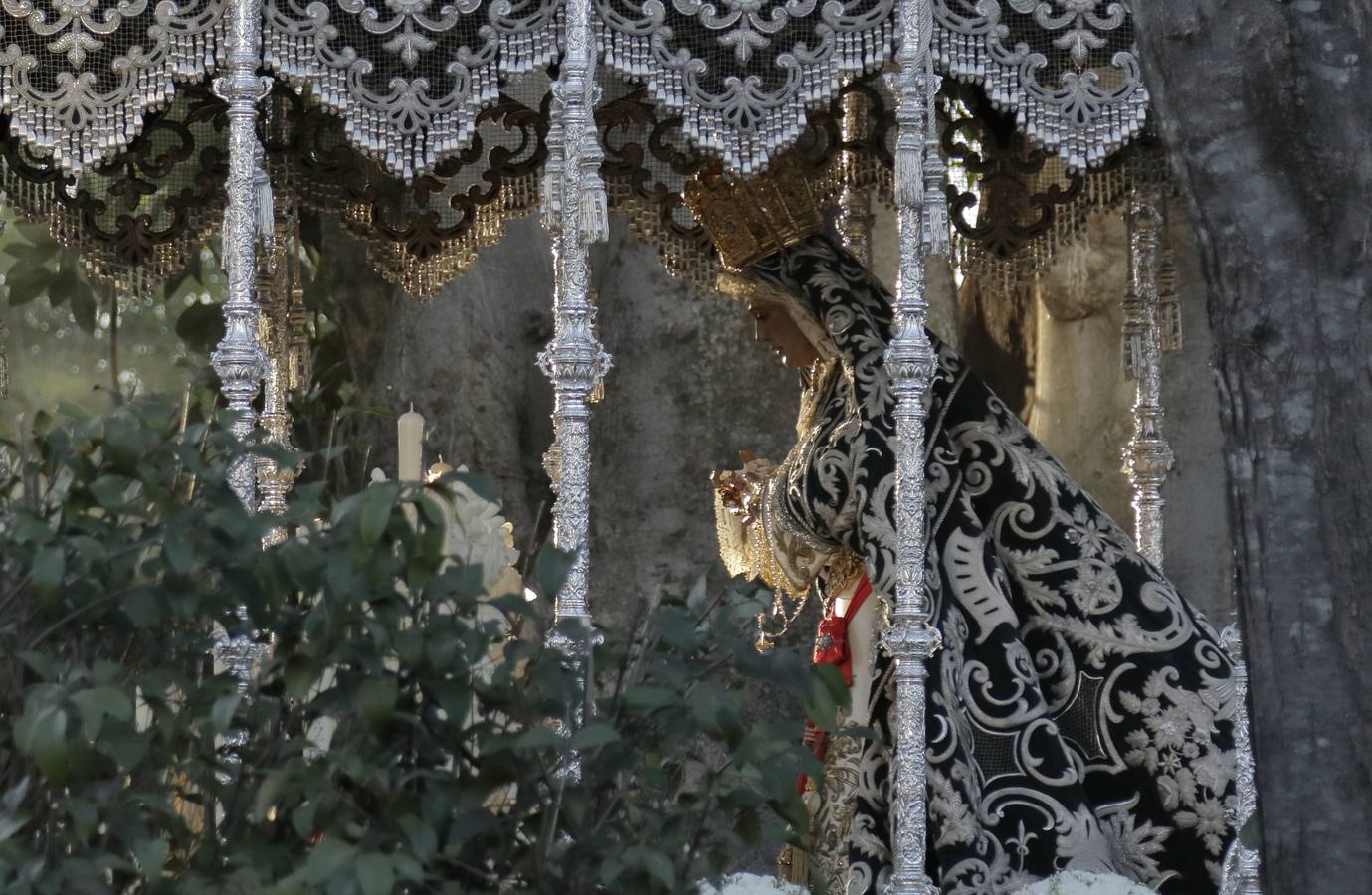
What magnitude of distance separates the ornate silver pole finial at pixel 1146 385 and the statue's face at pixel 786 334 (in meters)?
1.12

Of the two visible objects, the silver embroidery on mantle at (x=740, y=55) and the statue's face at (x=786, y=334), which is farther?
the statue's face at (x=786, y=334)

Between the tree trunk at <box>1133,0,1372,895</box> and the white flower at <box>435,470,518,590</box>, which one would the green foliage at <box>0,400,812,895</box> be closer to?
the tree trunk at <box>1133,0,1372,895</box>

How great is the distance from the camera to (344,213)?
7523 mm

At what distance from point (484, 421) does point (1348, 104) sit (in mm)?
6188

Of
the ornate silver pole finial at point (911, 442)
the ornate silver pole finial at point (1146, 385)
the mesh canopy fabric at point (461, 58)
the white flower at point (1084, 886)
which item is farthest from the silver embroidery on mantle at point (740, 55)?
the white flower at point (1084, 886)

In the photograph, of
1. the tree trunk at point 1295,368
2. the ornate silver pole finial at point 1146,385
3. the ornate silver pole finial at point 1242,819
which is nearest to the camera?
the tree trunk at point 1295,368

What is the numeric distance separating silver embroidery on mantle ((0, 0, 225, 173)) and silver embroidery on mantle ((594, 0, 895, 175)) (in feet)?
3.63

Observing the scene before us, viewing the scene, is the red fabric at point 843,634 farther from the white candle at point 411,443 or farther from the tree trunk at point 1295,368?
the tree trunk at point 1295,368

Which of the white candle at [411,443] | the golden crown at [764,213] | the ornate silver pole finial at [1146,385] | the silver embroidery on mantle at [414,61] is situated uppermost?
the silver embroidery on mantle at [414,61]

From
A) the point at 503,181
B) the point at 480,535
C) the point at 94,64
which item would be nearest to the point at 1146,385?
the point at 503,181

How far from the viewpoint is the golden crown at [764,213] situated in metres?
6.82

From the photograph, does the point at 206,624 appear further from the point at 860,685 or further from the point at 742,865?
the point at 742,865

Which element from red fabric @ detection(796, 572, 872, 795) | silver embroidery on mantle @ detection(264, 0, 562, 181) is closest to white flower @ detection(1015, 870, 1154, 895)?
red fabric @ detection(796, 572, 872, 795)

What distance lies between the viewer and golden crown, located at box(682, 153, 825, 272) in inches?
269
